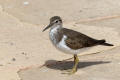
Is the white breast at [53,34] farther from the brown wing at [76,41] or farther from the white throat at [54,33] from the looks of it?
the brown wing at [76,41]

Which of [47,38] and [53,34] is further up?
[53,34]

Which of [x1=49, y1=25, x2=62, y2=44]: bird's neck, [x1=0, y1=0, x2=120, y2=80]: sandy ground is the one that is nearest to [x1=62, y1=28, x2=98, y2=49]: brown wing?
[x1=49, y1=25, x2=62, y2=44]: bird's neck

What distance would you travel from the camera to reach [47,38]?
10641mm

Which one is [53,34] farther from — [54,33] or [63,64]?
[63,64]

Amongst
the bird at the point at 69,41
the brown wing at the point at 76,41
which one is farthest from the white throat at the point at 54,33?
the brown wing at the point at 76,41

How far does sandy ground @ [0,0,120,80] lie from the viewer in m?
8.66

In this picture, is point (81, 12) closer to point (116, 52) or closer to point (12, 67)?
point (116, 52)

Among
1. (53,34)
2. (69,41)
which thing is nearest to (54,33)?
(53,34)

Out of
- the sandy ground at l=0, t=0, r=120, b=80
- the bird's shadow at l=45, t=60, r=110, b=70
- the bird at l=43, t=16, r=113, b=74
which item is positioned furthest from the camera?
the bird's shadow at l=45, t=60, r=110, b=70

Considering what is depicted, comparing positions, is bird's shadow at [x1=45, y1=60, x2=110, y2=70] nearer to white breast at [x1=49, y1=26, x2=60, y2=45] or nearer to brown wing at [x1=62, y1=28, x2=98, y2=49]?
brown wing at [x1=62, y1=28, x2=98, y2=49]

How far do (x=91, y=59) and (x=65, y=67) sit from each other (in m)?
0.64

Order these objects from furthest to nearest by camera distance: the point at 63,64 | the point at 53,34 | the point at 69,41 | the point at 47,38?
the point at 47,38
the point at 63,64
the point at 53,34
the point at 69,41

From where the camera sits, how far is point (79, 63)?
363 inches

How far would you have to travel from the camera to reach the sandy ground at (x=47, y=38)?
8.66 meters
